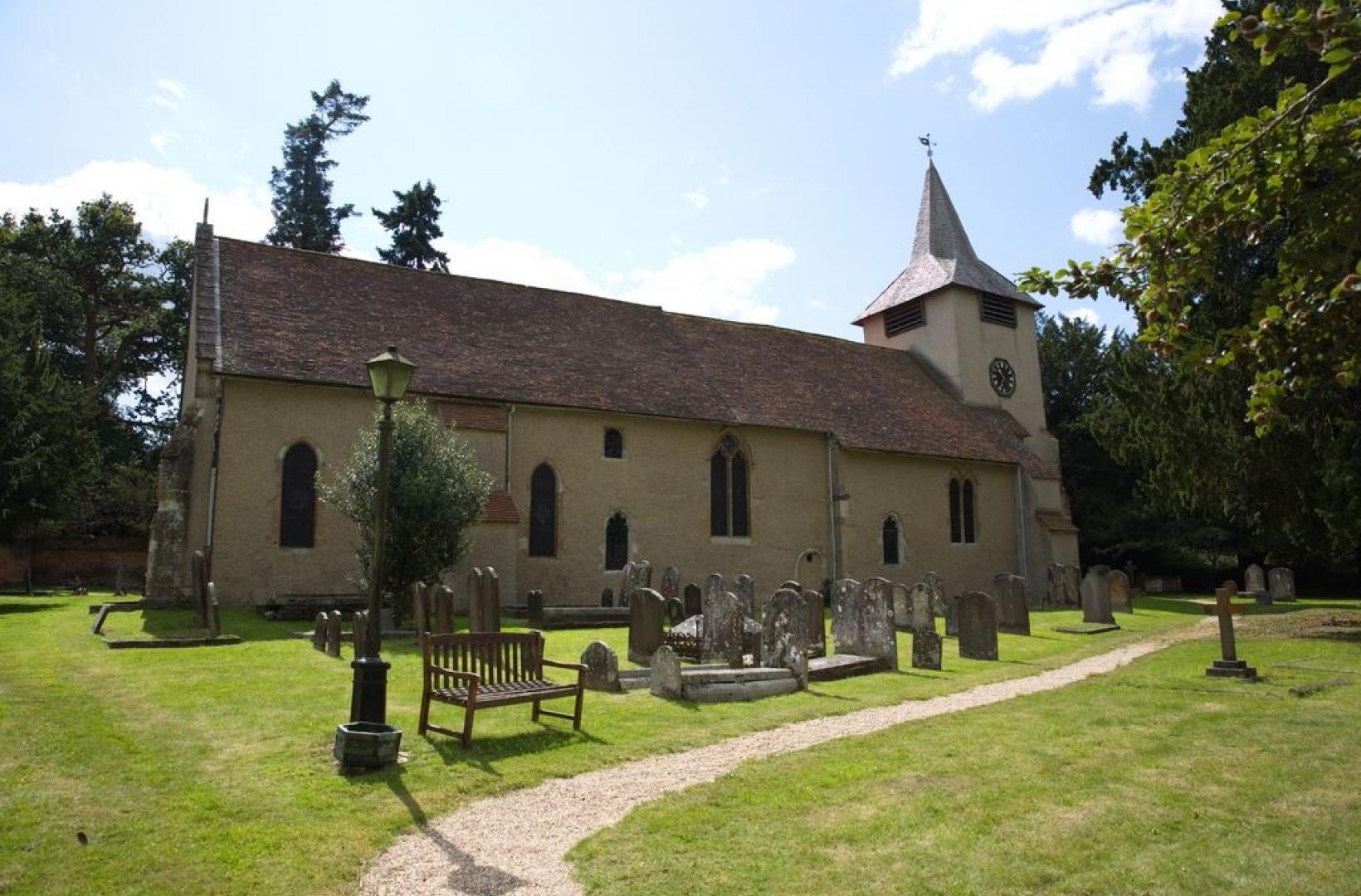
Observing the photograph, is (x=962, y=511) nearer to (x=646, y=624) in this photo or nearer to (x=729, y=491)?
(x=729, y=491)

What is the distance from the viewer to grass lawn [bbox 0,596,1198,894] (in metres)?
5.12

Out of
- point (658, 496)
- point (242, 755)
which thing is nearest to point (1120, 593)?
point (658, 496)

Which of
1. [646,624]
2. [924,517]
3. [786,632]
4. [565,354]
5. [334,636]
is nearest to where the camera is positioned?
[786,632]

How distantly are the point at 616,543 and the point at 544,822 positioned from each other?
1666 centimetres

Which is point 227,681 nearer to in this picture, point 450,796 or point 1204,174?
point 450,796

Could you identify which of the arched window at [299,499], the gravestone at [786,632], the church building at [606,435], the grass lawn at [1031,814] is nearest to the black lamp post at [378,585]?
the grass lawn at [1031,814]

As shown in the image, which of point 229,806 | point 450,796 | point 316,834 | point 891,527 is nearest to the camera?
point 316,834

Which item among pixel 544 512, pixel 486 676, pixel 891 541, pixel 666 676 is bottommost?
pixel 666 676

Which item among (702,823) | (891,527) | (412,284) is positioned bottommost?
(702,823)

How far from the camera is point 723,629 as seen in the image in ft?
40.8

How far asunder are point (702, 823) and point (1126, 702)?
243 inches

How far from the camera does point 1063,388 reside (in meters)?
44.1

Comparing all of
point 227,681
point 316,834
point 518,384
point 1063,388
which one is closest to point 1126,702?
point 316,834

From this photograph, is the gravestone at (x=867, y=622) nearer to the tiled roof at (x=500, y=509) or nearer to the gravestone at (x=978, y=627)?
the gravestone at (x=978, y=627)
